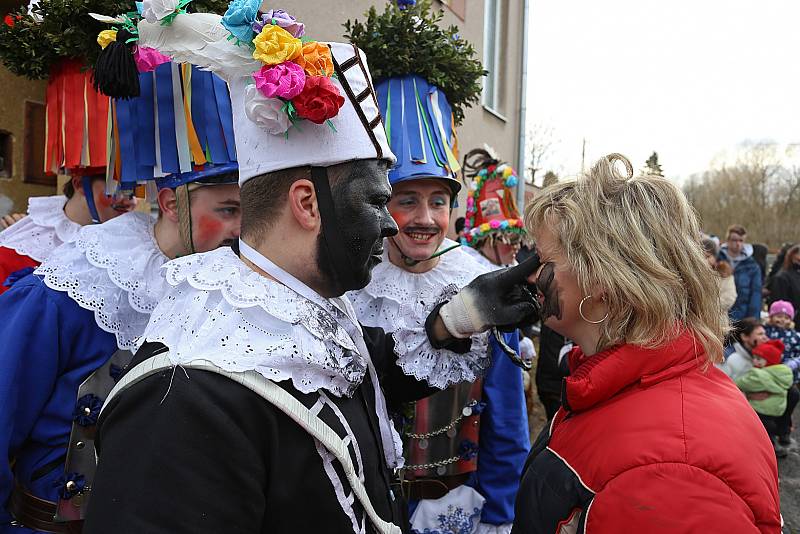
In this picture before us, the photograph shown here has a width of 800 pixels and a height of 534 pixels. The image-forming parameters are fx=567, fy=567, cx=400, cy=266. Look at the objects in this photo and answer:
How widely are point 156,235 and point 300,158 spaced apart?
1073mm

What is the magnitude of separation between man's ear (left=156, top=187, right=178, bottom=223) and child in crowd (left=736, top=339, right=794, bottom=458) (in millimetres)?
5435

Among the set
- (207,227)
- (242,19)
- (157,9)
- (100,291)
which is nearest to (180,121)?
(207,227)

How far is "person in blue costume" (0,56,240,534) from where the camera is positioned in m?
1.72

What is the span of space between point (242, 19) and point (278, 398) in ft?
2.83

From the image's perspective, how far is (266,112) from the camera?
50.9 inches

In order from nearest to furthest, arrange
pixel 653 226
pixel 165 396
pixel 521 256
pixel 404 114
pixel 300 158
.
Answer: pixel 165 396
pixel 300 158
pixel 653 226
pixel 404 114
pixel 521 256

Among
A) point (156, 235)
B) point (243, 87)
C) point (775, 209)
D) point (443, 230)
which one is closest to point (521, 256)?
point (443, 230)

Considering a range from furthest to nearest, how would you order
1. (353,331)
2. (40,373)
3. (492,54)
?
(492,54) → (40,373) → (353,331)

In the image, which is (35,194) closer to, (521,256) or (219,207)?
(219,207)

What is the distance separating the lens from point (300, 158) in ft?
4.39

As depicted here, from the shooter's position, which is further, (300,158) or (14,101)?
(14,101)

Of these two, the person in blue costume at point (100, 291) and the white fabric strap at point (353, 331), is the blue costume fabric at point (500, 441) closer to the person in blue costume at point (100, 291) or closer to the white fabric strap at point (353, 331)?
the white fabric strap at point (353, 331)

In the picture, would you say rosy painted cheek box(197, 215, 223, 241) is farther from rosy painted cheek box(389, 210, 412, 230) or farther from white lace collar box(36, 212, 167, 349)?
rosy painted cheek box(389, 210, 412, 230)

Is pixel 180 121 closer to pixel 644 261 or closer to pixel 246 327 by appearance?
pixel 246 327
